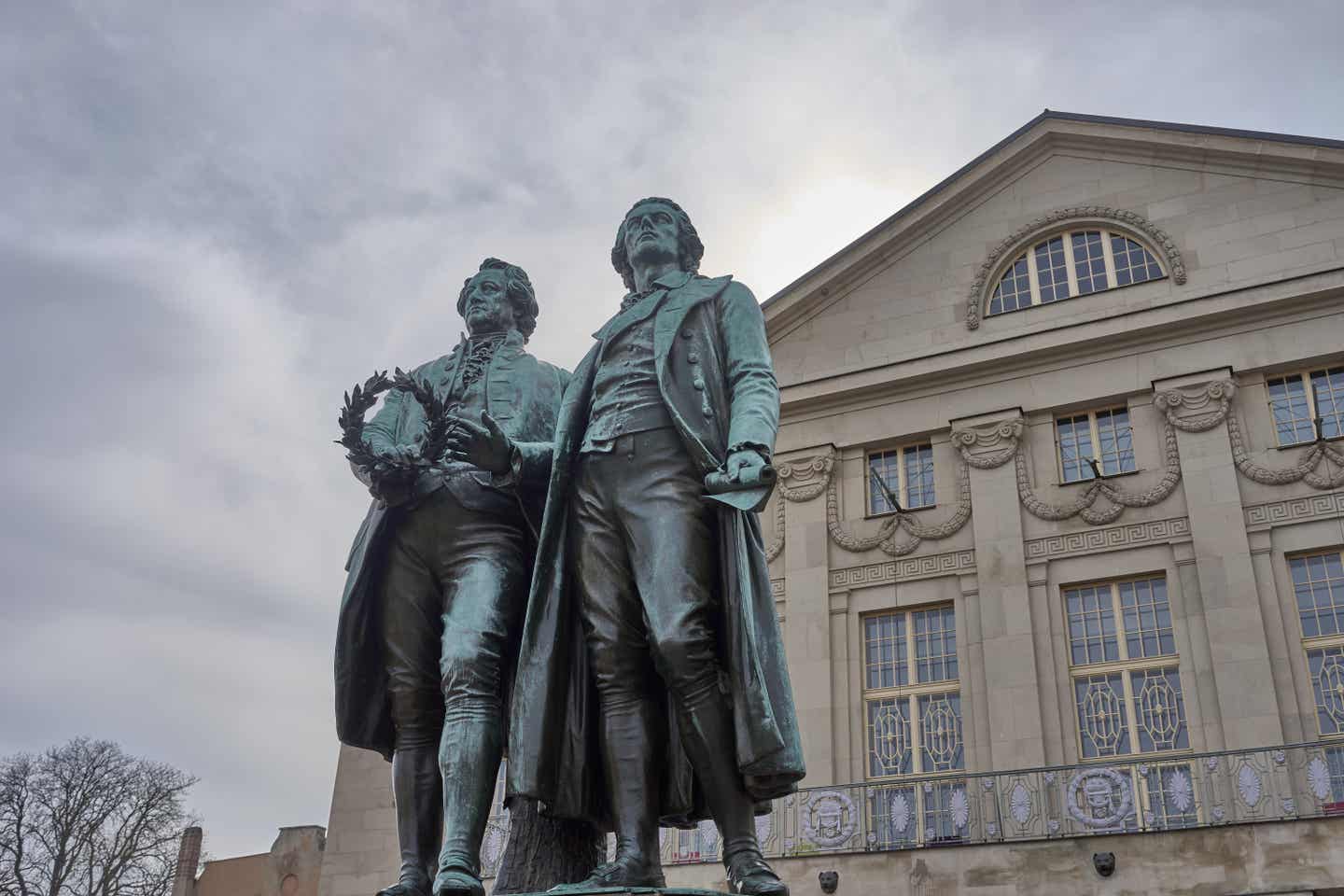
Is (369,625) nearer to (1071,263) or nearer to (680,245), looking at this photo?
(680,245)

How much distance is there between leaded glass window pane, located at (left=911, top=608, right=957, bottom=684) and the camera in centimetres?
2102

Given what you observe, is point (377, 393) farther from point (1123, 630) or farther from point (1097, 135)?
point (1097, 135)

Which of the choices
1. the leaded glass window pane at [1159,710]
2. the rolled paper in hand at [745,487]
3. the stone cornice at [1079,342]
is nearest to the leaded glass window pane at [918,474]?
the stone cornice at [1079,342]

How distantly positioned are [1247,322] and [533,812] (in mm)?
19116

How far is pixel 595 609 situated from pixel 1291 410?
18.6 meters

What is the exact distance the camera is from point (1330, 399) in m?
20.6

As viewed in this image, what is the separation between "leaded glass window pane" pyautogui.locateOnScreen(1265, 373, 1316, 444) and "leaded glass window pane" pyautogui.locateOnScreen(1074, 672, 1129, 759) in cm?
433

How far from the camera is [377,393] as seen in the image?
16.2 feet

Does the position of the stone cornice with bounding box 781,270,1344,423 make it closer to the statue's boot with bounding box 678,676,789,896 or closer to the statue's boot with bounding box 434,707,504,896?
the statue's boot with bounding box 678,676,789,896

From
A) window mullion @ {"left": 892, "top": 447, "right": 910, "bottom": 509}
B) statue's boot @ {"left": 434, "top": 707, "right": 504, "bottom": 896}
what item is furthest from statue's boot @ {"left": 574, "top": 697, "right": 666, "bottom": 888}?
window mullion @ {"left": 892, "top": 447, "right": 910, "bottom": 509}

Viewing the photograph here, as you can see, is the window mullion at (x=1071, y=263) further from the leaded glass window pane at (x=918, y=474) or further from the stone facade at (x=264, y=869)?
the stone facade at (x=264, y=869)

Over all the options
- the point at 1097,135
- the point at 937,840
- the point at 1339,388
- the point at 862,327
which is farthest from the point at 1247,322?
the point at 937,840

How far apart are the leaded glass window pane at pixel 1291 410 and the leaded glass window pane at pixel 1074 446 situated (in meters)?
2.65

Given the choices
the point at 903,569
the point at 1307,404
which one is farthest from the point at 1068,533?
the point at 1307,404
